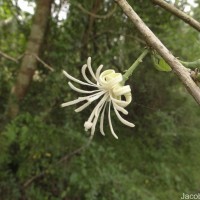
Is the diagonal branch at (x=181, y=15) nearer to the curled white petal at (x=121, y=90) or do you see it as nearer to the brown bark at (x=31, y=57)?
the curled white petal at (x=121, y=90)

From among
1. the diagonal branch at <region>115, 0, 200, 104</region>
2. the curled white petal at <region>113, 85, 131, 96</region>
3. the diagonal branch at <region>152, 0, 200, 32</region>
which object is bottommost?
the curled white petal at <region>113, 85, 131, 96</region>

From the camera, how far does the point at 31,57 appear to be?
6.86 ft

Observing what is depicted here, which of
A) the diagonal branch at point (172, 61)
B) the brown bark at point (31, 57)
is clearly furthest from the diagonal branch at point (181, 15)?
the brown bark at point (31, 57)

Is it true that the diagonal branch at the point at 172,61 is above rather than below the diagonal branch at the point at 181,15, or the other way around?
below

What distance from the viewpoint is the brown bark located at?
2.06 metres

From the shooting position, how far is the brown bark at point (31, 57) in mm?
2061

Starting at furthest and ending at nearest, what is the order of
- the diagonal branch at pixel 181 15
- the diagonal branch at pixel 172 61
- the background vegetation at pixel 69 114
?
1. the background vegetation at pixel 69 114
2. the diagonal branch at pixel 181 15
3. the diagonal branch at pixel 172 61

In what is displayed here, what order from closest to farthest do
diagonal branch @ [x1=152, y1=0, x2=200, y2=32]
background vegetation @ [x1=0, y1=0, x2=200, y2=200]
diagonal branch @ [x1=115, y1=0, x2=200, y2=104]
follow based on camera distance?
diagonal branch @ [x1=115, y1=0, x2=200, y2=104] < diagonal branch @ [x1=152, y1=0, x2=200, y2=32] < background vegetation @ [x1=0, y1=0, x2=200, y2=200]

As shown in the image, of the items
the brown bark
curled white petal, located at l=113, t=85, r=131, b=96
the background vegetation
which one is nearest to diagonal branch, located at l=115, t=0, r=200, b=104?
curled white petal, located at l=113, t=85, r=131, b=96

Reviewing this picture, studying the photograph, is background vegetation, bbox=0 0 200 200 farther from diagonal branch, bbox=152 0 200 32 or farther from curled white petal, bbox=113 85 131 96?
curled white petal, bbox=113 85 131 96

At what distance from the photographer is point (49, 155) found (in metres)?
2.09

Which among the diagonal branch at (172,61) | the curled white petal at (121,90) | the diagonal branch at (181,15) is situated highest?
the diagonal branch at (181,15)

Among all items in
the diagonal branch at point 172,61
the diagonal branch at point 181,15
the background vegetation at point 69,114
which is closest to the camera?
the diagonal branch at point 172,61

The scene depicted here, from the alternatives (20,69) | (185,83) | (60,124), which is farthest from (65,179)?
(185,83)
